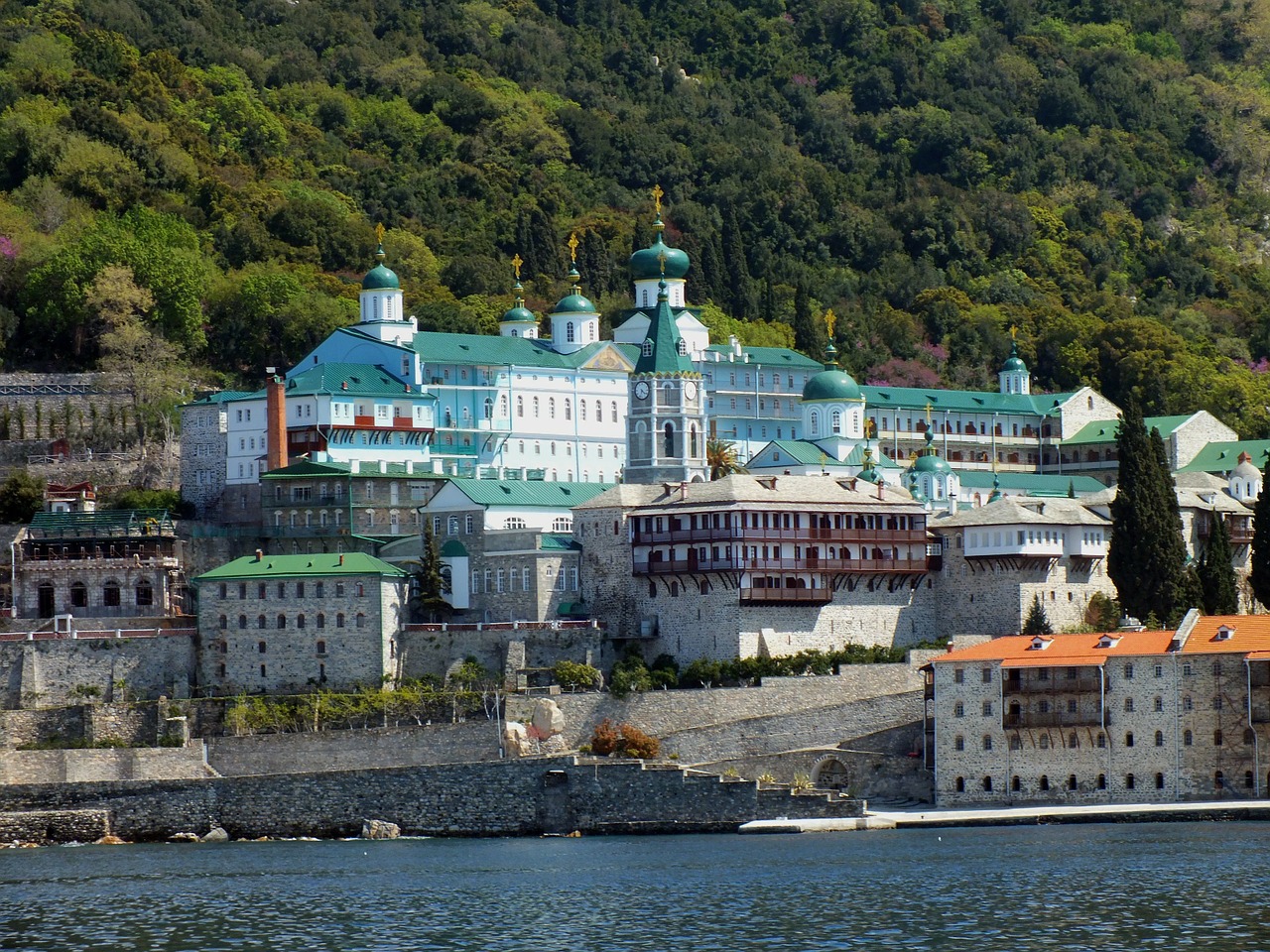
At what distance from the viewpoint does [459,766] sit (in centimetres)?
8856

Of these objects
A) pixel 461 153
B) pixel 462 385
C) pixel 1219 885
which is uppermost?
pixel 461 153

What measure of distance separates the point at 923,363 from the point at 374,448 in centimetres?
4807

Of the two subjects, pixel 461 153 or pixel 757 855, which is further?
pixel 461 153

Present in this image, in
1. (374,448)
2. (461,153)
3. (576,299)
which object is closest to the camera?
(374,448)

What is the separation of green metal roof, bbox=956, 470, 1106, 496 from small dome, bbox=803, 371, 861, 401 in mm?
5441

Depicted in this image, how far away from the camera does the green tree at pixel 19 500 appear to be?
10569 cm

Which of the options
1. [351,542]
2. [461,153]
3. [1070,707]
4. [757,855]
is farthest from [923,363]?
[757,855]

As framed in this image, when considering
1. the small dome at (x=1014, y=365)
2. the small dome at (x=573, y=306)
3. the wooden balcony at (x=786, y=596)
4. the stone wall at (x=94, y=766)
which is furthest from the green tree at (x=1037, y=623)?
the small dome at (x=1014, y=365)

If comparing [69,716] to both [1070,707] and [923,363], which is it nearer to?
[1070,707]

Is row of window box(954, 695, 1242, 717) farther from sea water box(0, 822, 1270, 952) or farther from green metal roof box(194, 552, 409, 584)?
green metal roof box(194, 552, 409, 584)

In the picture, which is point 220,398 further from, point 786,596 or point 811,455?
point 786,596

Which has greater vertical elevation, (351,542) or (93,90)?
(93,90)

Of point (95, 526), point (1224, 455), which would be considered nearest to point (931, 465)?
point (1224, 455)

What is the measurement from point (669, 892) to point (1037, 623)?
99.8ft
